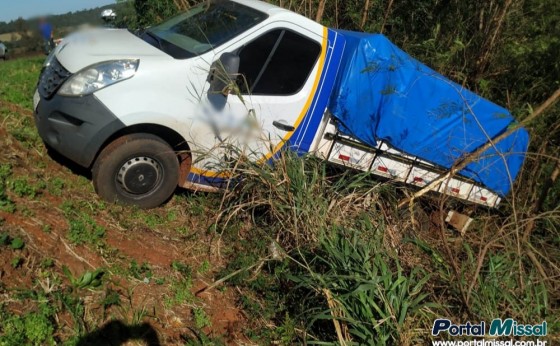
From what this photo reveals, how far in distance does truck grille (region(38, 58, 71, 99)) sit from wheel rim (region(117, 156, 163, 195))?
0.88 metres

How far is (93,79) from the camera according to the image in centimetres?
403

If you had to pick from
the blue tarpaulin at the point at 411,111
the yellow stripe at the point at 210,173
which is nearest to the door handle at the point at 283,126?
the blue tarpaulin at the point at 411,111

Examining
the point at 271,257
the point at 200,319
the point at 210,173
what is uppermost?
the point at 210,173

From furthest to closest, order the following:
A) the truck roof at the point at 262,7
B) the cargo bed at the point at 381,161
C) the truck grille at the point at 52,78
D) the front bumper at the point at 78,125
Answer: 1. the cargo bed at the point at 381,161
2. the truck roof at the point at 262,7
3. the truck grille at the point at 52,78
4. the front bumper at the point at 78,125

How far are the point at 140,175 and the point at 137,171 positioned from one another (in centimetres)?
5

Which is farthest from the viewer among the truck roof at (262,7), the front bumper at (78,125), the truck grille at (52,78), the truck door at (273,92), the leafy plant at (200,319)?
the truck roof at (262,7)

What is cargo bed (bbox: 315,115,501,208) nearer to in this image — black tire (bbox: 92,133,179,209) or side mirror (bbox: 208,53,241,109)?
side mirror (bbox: 208,53,241,109)

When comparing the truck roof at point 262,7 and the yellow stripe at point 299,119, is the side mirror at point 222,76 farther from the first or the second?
the truck roof at point 262,7

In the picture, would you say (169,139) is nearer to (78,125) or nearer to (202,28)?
(78,125)

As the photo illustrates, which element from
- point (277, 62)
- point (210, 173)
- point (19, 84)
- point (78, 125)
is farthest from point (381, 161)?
point (19, 84)

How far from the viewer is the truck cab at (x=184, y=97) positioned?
405 centimetres

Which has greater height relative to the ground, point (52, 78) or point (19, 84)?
→ point (52, 78)

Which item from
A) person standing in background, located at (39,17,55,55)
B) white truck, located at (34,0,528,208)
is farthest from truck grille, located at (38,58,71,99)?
person standing in background, located at (39,17,55,55)

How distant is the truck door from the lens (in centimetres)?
448
